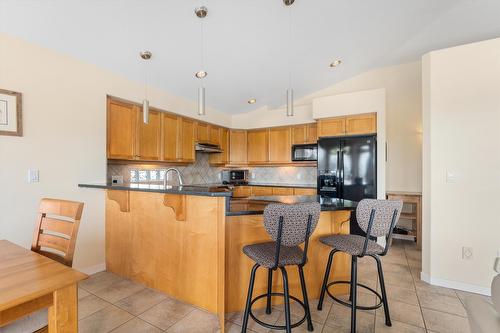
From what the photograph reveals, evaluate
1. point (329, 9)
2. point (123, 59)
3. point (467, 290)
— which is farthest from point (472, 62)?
point (123, 59)

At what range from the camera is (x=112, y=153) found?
9.51 ft

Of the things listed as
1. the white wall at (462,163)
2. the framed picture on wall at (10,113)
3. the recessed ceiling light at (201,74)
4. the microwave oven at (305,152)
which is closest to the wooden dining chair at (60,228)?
the framed picture on wall at (10,113)

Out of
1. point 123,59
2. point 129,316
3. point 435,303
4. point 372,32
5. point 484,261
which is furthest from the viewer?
point 372,32

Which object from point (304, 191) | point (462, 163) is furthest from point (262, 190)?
point (462, 163)

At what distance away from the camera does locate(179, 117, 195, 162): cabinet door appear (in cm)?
390

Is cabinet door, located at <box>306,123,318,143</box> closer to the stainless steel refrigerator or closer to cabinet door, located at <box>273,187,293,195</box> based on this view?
the stainless steel refrigerator

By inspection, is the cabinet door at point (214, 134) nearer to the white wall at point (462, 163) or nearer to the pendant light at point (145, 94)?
the pendant light at point (145, 94)

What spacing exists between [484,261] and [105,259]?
410cm

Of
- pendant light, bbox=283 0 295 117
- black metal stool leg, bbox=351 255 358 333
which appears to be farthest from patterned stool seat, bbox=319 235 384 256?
pendant light, bbox=283 0 295 117

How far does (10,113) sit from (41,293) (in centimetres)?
209

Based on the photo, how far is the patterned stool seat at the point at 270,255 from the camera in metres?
1.50

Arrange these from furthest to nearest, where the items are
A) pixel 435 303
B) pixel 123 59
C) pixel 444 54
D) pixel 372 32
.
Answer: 1. pixel 372 32
2. pixel 123 59
3. pixel 444 54
4. pixel 435 303

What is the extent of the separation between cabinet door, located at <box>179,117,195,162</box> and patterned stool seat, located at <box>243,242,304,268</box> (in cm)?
260

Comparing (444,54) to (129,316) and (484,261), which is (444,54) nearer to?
(484,261)
